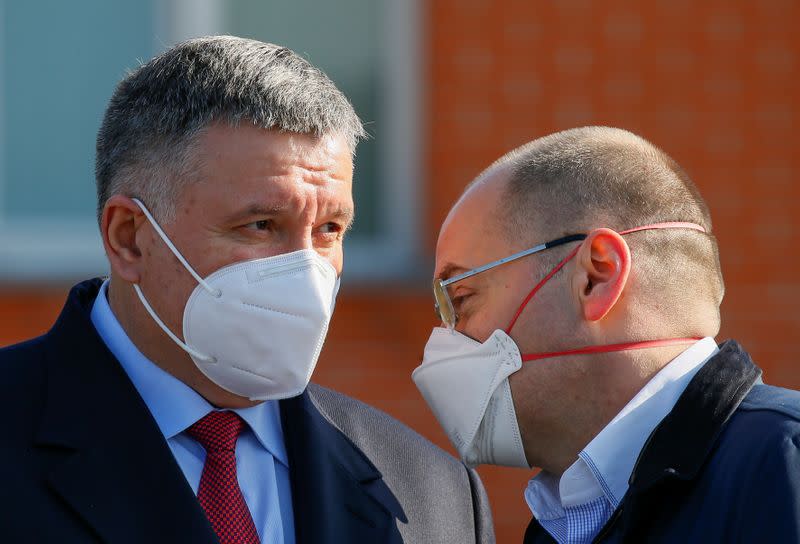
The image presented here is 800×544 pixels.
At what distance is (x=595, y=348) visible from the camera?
9.13 feet

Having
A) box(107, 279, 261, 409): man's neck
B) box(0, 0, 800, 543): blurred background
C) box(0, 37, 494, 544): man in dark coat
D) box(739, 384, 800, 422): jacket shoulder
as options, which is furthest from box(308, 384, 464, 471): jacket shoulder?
box(0, 0, 800, 543): blurred background

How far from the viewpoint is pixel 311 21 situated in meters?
5.73

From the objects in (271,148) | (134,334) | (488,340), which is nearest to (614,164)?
(488,340)

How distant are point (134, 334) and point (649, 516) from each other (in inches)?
45.0

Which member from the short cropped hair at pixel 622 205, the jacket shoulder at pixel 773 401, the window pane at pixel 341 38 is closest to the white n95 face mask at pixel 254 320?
the short cropped hair at pixel 622 205

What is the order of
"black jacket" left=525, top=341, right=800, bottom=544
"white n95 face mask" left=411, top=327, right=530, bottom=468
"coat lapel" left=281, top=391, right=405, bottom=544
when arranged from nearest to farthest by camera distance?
1. "black jacket" left=525, top=341, right=800, bottom=544
2. "coat lapel" left=281, top=391, right=405, bottom=544
3. "white n95 face mask" left=411, top=327, right=530, bottom=468

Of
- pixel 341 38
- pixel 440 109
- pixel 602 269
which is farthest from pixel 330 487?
pixel 341 38

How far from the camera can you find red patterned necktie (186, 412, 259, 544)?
101 inches

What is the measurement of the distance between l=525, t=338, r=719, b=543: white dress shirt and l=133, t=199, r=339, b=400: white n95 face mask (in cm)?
65

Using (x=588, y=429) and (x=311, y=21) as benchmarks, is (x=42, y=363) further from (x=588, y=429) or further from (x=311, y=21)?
(x=311, y=21)

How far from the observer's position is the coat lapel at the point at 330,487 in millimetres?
2680

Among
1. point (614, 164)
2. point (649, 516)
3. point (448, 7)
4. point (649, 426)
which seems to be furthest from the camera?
point (448, 7)

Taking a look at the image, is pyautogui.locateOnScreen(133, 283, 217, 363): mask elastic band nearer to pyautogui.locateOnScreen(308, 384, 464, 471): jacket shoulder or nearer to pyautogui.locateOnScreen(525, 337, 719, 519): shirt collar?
pyautogui.locateOnScreen(308, 384, 464, 471): jacket shoulder

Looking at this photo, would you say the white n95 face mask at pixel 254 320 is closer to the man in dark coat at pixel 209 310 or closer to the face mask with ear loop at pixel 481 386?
the man in dark coat at pixel 209 310
